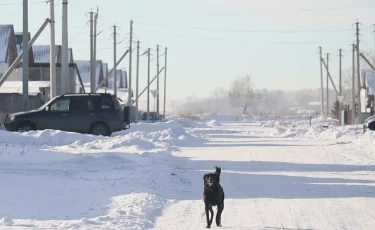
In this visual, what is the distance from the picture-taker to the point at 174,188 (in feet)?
54.3

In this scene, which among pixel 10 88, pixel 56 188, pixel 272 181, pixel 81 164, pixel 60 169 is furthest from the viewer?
pixel 10 88

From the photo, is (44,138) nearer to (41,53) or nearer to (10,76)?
(10,76)

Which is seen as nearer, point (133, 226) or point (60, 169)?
point (133, 226)

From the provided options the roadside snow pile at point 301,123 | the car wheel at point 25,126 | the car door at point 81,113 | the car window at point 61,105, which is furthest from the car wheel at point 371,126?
the roadside snow pile at point 301,123

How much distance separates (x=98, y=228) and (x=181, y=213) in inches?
95.8

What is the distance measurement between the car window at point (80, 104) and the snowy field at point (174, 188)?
A: 5.36m

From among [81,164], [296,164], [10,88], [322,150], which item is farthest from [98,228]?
[10,88]

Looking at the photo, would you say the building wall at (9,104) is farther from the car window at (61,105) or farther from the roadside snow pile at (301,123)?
the roadside snow pile at (301,123)

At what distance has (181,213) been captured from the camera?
43.1 feet

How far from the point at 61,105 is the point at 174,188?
59.4 feet

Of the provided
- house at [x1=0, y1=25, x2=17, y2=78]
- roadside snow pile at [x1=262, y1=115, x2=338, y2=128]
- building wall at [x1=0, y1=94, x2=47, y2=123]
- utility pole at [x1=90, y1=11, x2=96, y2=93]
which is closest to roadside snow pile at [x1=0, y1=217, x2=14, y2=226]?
building wall at [x1=0, y1=94, x2=47, y2=123]

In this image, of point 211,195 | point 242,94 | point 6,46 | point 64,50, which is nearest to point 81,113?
point 64,50

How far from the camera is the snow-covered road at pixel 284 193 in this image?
40.1 feet

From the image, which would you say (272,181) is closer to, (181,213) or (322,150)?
(181,213)
